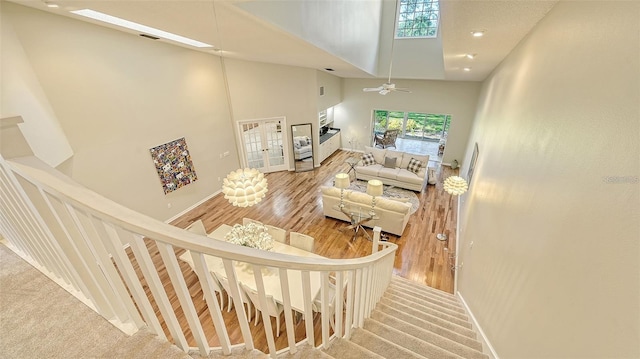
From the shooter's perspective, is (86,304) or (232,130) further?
(232,130)

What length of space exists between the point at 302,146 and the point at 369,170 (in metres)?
2.49

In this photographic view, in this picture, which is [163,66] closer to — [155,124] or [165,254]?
[155,124]

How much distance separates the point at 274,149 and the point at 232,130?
1568mm

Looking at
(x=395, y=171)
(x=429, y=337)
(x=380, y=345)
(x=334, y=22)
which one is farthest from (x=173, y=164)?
(x=395, y=171)

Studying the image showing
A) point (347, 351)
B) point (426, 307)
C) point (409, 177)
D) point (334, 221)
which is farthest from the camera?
point (409, 177)

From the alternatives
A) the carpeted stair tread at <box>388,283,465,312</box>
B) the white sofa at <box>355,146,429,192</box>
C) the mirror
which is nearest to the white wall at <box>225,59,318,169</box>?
the mirror

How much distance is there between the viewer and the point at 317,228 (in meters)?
5.59

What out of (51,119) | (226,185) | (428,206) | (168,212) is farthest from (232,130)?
(428,206)

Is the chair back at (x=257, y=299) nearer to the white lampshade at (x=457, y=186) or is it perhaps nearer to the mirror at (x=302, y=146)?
the white lampshade at (x=457, y=186)

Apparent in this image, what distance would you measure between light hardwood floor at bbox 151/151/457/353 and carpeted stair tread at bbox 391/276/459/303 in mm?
261

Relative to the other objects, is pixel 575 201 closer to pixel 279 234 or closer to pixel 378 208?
pixel 279 234

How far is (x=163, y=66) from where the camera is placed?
4.91 meters

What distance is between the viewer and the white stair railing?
881 millimetres

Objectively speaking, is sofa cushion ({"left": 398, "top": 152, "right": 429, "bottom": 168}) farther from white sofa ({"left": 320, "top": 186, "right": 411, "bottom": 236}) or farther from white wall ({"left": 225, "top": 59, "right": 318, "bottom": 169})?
white wall ({"left": 225, "top": 59, "right": 318, "bottom": 169})
